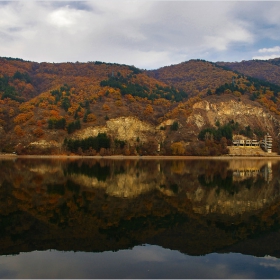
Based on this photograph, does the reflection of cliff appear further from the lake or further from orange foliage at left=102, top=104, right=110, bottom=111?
orange foliage at left=102, top=104, right=110, bottom=111

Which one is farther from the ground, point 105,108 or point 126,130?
point 105,108

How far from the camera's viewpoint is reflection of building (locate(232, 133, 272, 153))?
112350 millimetres

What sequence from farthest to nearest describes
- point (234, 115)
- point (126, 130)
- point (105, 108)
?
point (234, 115) < point (105, 108) < point (126, 130)

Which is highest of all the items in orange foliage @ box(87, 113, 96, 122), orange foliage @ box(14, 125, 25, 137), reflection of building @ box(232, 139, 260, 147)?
orange foliage @ box(87, 113, 96, 122)

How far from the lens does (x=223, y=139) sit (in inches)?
4355

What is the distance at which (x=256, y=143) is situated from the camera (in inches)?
4513

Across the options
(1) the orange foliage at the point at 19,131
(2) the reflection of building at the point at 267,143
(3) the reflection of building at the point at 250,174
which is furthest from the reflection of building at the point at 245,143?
(1) the orange foliage at the point at 19,131

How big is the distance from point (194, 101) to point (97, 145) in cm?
4898

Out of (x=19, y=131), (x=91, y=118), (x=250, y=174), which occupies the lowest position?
(x=250, y=174)

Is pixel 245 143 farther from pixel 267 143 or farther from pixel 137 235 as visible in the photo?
pixel 137 235

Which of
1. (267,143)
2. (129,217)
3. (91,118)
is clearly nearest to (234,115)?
(267,143)

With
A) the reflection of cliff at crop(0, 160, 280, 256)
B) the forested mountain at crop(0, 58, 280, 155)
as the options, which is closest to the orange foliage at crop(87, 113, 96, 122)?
the forested mountain at crop(0, 58, 280, 155)

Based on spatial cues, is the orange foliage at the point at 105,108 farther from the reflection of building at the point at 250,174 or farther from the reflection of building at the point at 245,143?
the reflection of building at the point at 250,174

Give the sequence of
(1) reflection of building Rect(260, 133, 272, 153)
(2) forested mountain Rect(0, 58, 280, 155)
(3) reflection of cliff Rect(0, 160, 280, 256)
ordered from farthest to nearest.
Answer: (1) reflection of building Rect(260, 133, 272, 153) → (2) forested mountain Rect(0, 58, 280, 155) → (3) reflection of cliff Rect(0, 160, 280, 256)
